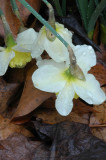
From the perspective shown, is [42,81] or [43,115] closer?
[42,81]

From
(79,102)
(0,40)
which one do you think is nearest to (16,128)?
(79,102)

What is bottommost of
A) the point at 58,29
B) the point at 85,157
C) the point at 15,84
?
the point at 85,157

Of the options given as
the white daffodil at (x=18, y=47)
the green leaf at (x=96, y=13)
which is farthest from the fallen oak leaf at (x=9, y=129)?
the green leaf at (x=96, y=13)

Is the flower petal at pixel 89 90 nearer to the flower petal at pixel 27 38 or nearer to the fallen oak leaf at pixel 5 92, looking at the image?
the flower petal at pixel 27 38

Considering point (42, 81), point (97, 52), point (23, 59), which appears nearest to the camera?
point (42, 81)

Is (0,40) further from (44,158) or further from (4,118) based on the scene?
(44,158)

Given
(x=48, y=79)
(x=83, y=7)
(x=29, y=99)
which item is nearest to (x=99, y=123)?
(x=29, y=99)
